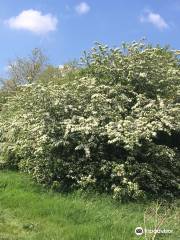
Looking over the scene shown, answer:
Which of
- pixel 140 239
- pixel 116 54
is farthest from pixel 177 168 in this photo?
pixel 140 239

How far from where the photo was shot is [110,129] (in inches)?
471

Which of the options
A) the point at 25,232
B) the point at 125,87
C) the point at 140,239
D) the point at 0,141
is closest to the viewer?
the point at 140,239

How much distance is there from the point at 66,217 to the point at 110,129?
2.93 meters

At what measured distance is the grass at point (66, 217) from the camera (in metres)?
8.61

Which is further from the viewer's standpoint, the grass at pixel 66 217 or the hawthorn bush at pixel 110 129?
the hawthorn bush at pixel 110 129

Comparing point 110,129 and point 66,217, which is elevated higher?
point 110,129

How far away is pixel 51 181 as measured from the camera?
1252cm

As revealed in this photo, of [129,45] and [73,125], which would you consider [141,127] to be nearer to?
[73,125]

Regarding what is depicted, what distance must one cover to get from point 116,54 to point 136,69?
3.08 ft

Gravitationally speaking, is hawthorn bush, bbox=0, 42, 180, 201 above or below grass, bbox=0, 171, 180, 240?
above

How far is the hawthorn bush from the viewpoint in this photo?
39.3 ft

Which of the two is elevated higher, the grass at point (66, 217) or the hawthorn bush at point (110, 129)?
the hawthorn bush at point (110, 129)

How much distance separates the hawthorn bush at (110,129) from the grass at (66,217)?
0.61 metres

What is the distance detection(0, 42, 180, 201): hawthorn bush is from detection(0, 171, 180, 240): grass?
615mm
